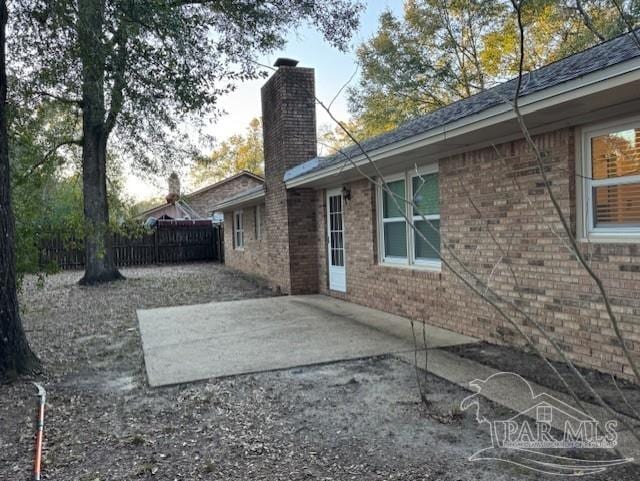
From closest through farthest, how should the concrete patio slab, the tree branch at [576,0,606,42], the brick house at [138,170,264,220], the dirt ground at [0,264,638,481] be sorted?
the tree branch at [576,0,606,42] < the dirt ground at [0,264,638,481] < the concrete patio slab < the brick house at [138,170,264,220]

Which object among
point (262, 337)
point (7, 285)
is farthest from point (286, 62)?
point (7, 285)

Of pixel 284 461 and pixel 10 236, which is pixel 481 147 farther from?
pixel 10 236

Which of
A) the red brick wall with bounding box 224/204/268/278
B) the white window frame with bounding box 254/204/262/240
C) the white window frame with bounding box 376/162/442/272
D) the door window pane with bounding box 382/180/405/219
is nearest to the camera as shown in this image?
the white window frame with bounding box 376/162/442/272

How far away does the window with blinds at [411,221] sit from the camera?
7391 millimetres

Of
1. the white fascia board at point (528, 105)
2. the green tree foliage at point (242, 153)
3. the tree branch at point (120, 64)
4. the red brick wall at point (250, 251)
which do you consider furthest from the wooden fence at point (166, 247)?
the green tree foliage at point (242, 153)

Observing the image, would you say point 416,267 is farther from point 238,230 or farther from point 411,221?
point 238,230

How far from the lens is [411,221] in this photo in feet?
22.6

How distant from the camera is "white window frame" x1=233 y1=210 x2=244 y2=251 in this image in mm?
19061

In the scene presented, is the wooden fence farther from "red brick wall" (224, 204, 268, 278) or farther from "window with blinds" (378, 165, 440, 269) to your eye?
"window with blinds" (378, 165, 440, 269)

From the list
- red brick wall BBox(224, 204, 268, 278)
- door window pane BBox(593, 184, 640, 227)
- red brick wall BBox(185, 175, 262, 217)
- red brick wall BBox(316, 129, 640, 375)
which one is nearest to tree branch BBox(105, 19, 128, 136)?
red brick wall BBox(316, 129, 640, 375)

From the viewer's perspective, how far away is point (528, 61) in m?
21.1

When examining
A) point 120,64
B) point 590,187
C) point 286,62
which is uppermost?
point 286,62

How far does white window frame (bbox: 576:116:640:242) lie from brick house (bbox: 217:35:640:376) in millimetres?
10

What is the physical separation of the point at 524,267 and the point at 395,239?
10.1ft
